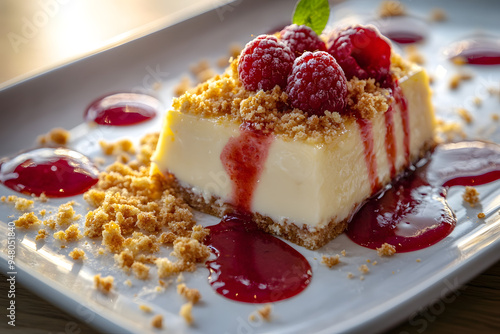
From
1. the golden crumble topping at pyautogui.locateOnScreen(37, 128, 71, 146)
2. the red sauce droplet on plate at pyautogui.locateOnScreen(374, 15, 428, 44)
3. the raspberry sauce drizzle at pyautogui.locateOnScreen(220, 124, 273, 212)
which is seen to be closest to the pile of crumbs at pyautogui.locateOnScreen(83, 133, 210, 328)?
the raspberry sauce drizzle at pyautogui.locateOnScreen(220, 124, 273, 212)

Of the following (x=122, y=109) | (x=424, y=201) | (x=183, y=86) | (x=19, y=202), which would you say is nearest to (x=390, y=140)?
(x=424, y=201)

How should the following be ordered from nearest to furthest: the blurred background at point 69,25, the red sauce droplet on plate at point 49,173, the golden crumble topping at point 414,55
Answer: the red sauce droplet on plate at point 49,173 < the golden crumble topping at point 414,55 < the blurred background at point 69,25

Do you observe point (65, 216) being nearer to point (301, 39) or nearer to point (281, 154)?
point (281, 154)

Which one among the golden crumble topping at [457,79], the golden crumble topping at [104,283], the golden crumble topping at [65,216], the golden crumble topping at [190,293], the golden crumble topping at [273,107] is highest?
the golden crumble topping at [273,107]

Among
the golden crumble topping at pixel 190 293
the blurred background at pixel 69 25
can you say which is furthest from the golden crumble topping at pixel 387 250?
the blurred background at pixel 69 25

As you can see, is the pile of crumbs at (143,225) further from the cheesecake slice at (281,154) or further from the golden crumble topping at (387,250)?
the golden crumble topping at (387,250)

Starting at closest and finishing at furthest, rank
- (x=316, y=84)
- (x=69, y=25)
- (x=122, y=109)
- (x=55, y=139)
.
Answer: (x=316, y=84)
(x=55, y=139)
(x=122, y=109)
(x=69, y=25)

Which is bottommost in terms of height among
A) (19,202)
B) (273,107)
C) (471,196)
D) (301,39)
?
(471,196)
